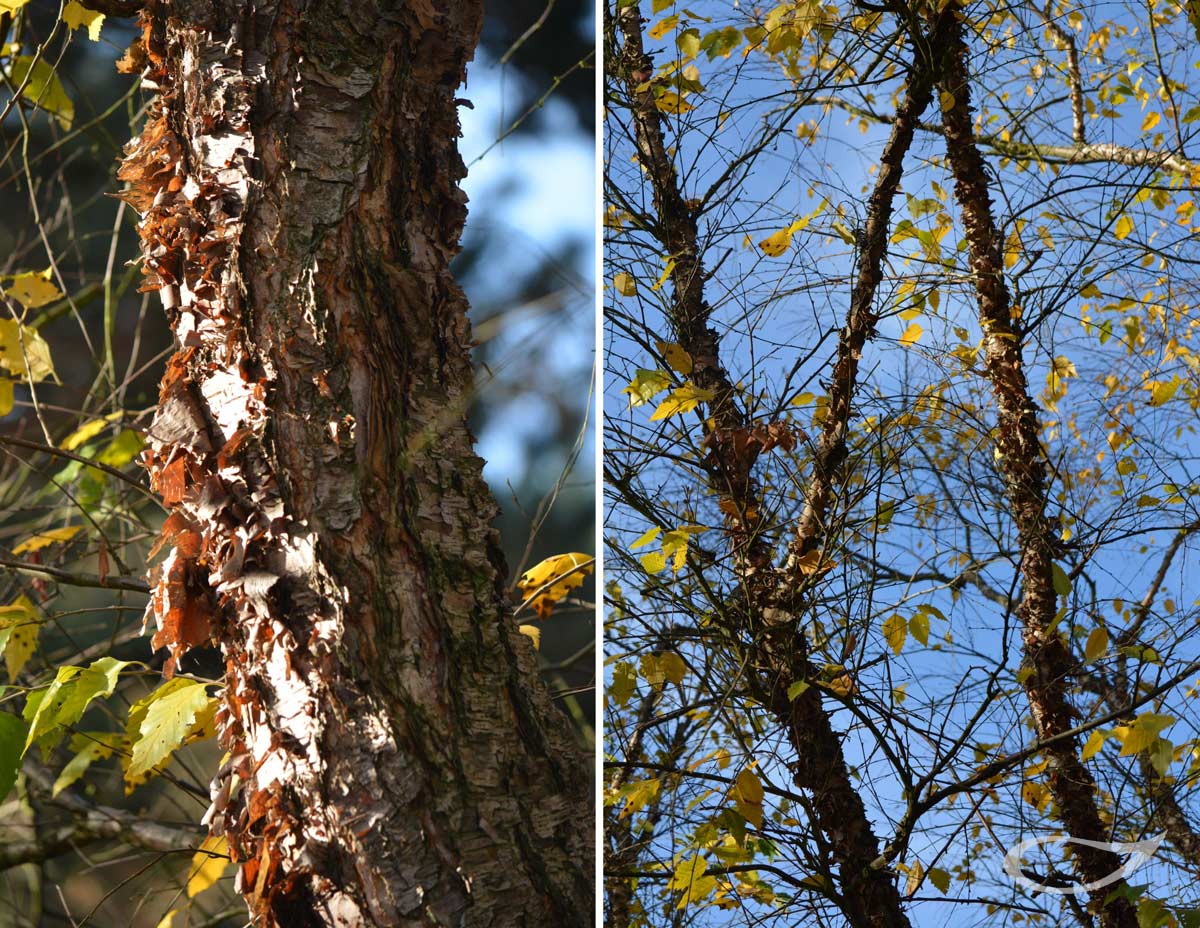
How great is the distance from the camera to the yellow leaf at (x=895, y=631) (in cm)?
83

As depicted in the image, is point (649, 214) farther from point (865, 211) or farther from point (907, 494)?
point (907, 494)

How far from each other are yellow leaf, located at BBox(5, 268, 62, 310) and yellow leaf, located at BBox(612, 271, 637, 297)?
0.66 metres

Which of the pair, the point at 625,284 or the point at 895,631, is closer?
Result: the point at 895,631

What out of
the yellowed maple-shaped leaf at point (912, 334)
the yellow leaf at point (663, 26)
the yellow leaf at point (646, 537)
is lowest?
the yellow leaf at point (646, 537)

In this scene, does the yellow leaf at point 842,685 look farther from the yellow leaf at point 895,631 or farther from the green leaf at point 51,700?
the green leaf at point 51,700

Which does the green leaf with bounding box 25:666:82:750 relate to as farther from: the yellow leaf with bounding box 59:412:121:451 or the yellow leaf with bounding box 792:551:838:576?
the yellow leaf with bounding box 792:551:838:576

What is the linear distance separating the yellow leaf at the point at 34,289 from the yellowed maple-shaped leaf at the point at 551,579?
2.18ft

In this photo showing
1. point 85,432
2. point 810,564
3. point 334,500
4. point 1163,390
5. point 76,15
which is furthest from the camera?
point 85,432

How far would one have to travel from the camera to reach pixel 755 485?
0.91 metres

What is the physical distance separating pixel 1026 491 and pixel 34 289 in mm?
1054

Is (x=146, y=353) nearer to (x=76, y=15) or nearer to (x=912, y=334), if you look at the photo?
(x=76, y=15)

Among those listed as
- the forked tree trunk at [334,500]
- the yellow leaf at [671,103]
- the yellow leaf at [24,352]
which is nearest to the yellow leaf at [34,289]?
the yellow leaf at [24,352]

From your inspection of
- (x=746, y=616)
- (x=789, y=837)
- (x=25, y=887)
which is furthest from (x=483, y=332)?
(x=25, y=887)

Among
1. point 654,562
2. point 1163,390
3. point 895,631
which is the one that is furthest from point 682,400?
point 1163,390
